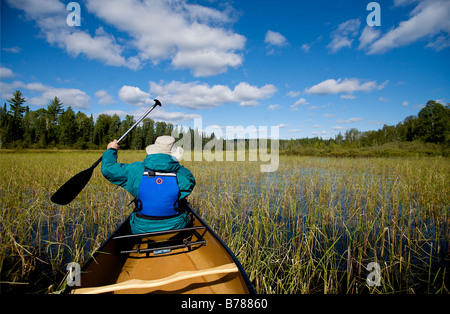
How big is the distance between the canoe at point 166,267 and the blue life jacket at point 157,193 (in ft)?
1.16

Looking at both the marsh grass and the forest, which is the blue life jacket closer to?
the marsh grass

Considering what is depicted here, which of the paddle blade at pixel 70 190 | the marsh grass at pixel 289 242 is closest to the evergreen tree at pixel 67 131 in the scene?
the marsh grass at pixel 289 242

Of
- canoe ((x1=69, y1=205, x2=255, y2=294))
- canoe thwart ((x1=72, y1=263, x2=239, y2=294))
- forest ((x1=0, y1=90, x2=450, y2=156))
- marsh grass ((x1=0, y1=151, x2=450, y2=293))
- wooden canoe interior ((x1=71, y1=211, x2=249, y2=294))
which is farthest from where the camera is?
forest ((x1=0, y1=90, x2=450, y2=156))

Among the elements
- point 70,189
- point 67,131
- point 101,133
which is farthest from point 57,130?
point 70,189

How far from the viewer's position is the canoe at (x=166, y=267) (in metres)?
2.07

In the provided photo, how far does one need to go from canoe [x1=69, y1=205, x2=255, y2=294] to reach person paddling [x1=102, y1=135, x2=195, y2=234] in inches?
10.1

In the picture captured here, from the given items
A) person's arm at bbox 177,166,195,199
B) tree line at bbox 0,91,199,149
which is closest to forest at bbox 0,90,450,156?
tree line at bbox 0,91,199,149

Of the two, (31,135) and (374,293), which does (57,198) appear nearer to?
(374,293)

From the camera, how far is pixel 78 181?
13.1 ft

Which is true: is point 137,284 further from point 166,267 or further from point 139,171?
point 139,171

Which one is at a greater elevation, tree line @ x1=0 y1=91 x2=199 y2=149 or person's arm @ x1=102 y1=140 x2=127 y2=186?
tree line @ x1=0 y1=91 x2=199 y2=149

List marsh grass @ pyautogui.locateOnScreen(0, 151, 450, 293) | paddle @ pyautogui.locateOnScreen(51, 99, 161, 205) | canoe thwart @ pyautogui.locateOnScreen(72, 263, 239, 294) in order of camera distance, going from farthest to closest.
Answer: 1. paddle @ pyautogui.locateOnScreen(51, 99, 161, 205)
2. marsh grass @ pyautogui.locateOnScreen(0, 151, 450, 293)
3. canoe thwart @ pyautogui.locateOnScreen(72, 263, 239, 294)

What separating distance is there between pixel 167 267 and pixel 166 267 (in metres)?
0.02

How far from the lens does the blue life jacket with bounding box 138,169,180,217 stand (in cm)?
296
